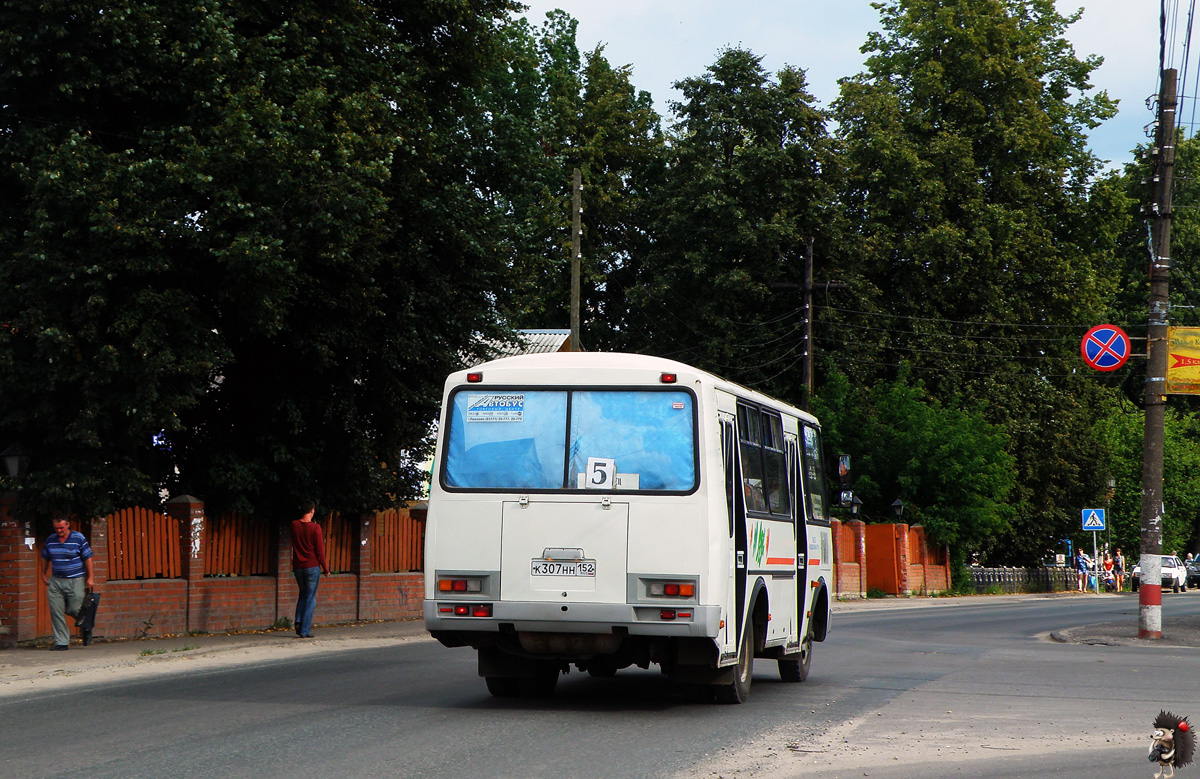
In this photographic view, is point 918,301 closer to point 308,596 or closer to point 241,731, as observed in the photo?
point 308,596

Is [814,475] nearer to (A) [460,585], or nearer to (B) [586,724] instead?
(A) [460,585]

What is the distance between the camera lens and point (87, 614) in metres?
18.0

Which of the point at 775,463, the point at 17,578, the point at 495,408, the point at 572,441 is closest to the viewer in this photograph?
the point at 572,441

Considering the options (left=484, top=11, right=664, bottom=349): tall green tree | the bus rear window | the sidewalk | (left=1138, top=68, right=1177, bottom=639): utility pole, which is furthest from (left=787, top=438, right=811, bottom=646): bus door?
(left=484, top=11, right=664, bottom=349): tall green tree

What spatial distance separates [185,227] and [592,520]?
8564 mm

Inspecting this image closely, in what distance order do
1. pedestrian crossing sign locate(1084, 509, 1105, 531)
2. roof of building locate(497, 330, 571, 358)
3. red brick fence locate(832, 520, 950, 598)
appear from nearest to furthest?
red brick fence locate(832, 520, 950, 598), roof of building locate(497, 330, 571, 358), pedestrian crossing sign locate(1084, 509, 1105, 531)

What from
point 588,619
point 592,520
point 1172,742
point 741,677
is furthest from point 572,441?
point 1172,742

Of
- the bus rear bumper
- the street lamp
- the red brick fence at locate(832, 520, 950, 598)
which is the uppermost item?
the street lamp

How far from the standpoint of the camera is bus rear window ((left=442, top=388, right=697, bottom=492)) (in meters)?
11.6

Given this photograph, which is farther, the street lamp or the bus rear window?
the street lamp

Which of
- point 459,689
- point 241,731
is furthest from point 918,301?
point 241,731

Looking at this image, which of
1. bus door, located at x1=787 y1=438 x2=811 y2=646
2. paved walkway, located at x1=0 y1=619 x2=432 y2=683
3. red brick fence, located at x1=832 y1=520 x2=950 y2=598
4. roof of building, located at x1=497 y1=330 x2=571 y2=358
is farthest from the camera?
roof of building, located at x1=497 y1=330 x2=571 y2=358

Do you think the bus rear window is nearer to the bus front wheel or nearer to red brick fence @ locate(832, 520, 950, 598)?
the bus front wheel

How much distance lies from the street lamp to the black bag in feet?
6.16
